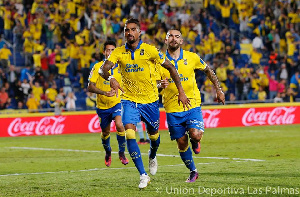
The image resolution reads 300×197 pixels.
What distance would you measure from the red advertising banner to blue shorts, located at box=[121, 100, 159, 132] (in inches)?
612

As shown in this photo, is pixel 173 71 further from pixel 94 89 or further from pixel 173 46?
pixel 94 89

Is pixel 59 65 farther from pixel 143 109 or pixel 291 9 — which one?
pixel 143 109

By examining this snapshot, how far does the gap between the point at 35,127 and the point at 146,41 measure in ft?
21.1

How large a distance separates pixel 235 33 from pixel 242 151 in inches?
651

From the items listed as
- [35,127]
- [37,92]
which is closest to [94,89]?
[35,127]

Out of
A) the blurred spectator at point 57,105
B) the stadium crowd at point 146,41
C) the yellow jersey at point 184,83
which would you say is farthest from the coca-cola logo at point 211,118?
the yellow jersey at point 184,83

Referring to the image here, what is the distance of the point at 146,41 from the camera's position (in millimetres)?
29094

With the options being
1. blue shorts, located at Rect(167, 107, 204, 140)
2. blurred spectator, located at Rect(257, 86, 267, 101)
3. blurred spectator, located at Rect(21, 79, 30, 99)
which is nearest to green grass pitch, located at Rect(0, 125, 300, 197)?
blue shorts, located at Rect(167, 107, 204, 140)

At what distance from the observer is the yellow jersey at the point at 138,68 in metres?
10.6

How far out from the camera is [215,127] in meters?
28.5

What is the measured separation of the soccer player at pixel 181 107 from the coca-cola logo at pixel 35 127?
51.3ft

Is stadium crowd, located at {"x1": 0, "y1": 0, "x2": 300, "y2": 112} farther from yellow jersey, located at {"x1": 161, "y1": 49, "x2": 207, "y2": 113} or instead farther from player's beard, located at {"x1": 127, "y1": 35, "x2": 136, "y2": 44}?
player's beard, located at {"x1": 127, "y1": 35, "x2": 136, "y2": 44}

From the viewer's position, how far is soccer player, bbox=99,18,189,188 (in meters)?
10.4

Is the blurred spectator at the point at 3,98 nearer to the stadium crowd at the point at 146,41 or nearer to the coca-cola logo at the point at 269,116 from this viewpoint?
the stadium crowd at the point at 146,41
